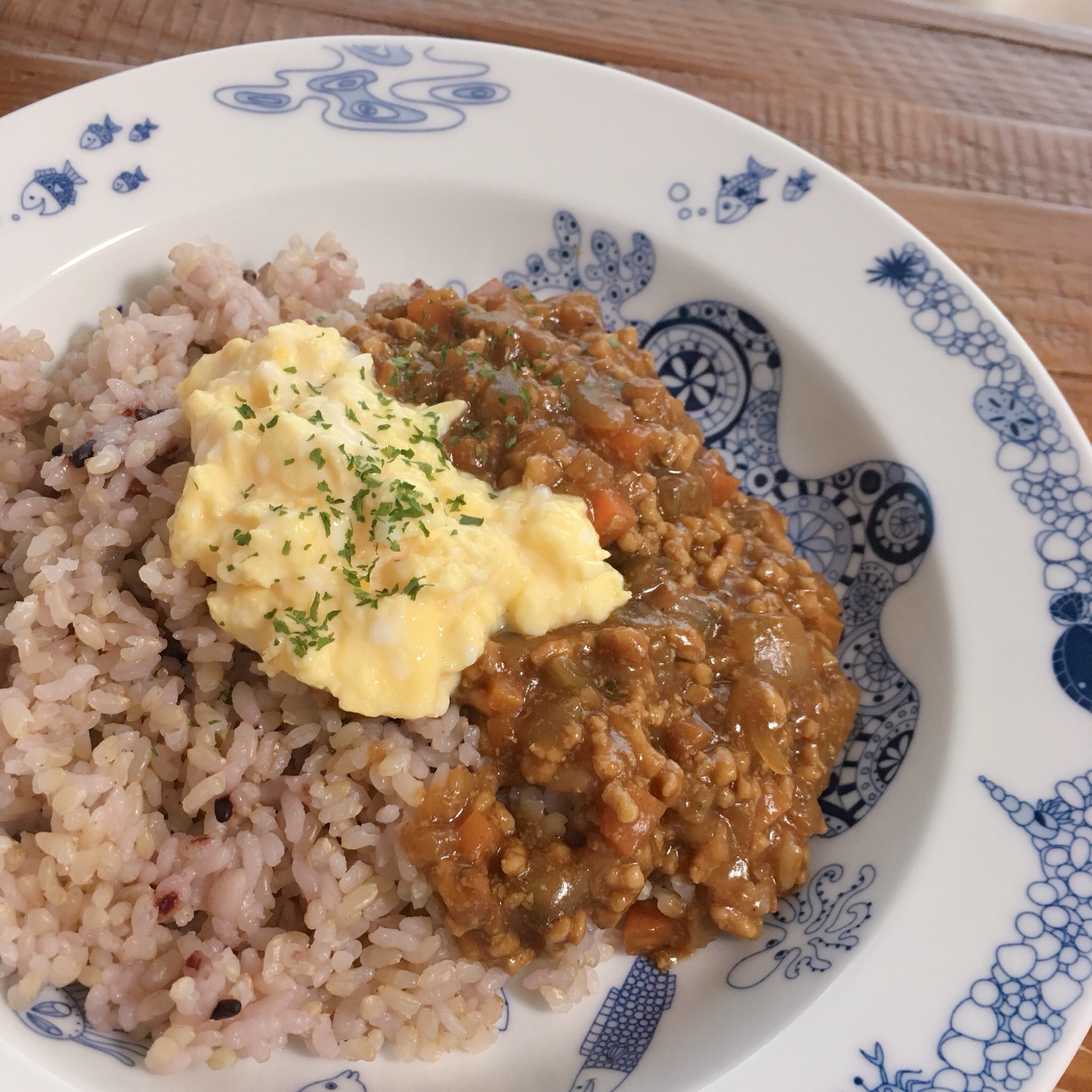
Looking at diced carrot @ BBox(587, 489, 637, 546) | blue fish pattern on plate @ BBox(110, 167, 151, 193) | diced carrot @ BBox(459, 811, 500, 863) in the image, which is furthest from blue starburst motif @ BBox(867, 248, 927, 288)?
blue fish pattern on plate @ BBox(110, 167, 151, 193)

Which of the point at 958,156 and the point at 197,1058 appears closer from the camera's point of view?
the point at 197,1058

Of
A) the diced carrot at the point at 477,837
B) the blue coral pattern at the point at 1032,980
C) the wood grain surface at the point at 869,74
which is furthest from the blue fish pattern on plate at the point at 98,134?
the blue coral pattern at the point at 1032,980

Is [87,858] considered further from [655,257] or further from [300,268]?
[655,257]

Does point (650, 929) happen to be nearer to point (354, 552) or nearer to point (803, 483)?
point (354, 552)

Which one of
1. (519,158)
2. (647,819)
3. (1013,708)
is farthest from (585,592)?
(519,158)

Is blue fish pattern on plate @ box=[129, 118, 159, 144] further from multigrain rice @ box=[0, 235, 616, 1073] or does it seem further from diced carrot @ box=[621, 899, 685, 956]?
diced carrot @ box=[621, 899, 685, 956]
